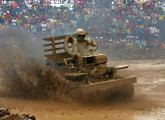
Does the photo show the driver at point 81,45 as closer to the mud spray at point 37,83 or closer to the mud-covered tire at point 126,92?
the mud spray at point 37,83

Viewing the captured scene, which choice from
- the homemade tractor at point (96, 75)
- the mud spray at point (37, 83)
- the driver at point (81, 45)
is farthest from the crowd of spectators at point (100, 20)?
the homemade tractor at point (96, 75)

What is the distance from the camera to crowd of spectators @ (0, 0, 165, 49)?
22.4 m

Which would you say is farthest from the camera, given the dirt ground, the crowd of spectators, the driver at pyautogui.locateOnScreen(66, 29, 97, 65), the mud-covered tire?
the crowd of spectators

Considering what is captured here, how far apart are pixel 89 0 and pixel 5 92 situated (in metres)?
15.5

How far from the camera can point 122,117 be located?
7.56 metres

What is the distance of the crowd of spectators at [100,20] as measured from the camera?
2241 cm

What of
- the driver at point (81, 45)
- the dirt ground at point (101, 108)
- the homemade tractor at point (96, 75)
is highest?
the driver at point (81, 45)

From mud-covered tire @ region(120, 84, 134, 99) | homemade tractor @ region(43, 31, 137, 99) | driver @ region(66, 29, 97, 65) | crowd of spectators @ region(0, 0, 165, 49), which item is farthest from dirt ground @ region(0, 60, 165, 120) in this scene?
crowd of spectators @ region(0, 0, 165, 49)

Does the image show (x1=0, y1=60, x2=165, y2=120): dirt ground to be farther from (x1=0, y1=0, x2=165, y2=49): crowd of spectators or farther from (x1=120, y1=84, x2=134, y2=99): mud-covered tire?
(x1=0, y1=0, x2=165, y2=49): crowd of spectators

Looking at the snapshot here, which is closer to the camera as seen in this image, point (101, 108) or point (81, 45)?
point (101, 108)

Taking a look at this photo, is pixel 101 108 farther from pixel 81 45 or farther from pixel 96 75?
pixel 81 45

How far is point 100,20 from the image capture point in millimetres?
24031

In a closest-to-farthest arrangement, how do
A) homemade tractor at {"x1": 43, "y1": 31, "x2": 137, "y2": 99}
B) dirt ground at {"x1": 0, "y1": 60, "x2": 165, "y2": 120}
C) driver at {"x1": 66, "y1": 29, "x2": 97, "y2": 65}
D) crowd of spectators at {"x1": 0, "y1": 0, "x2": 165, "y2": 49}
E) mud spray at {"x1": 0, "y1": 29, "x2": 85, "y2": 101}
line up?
dirt ground at {"x1": 0, "y1": 60, "x2": 165, "y2": 120} → homemade tractor at {"x1": 43, "y1": 31, "x2": 137, "y2": 99} → mud spray at {"x1": 0, "y1": 29, "x2": 85, "y2": 101} → driver at {"x1": 66, "y1": 29, "x2": 97, "y2": 65} → crowd of spectators at {"x1": 0, "y1": 0, "x2": 165, "y2": 49}

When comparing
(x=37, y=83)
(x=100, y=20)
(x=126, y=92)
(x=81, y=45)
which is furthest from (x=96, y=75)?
(x=100, y=20)
